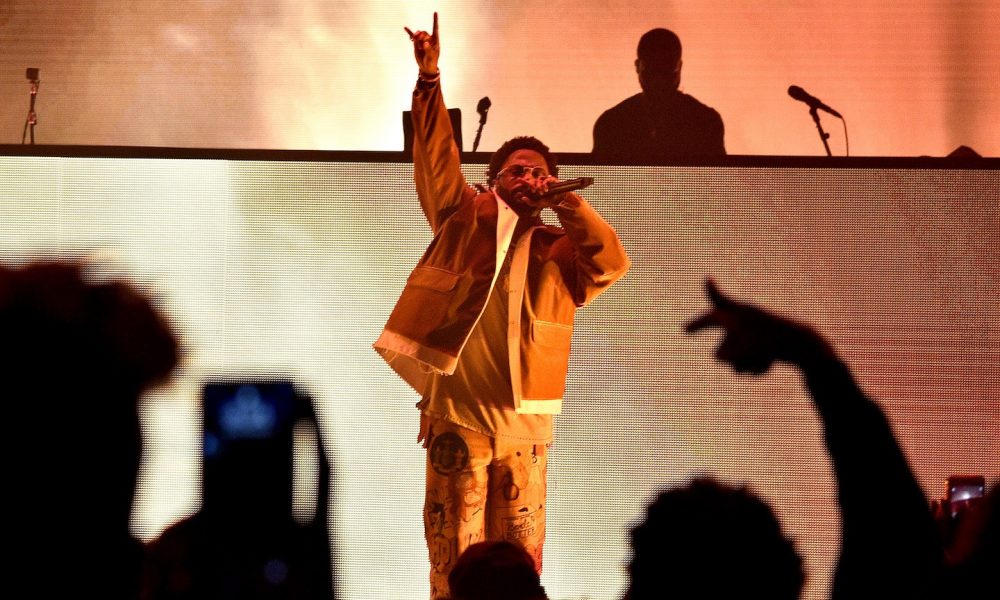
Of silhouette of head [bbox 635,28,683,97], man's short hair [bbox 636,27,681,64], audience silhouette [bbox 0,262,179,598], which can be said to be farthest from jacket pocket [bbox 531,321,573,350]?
audience silhouette [bbox 0,262,179,598]

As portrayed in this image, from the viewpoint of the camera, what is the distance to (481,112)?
3545mm

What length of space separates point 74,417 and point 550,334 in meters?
1.90

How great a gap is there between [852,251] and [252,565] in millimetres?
2818

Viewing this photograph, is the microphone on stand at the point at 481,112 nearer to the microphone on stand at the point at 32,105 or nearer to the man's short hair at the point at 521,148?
the man's short hair at the point at 521,148

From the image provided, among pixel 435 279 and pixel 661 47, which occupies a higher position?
pixel 661 47

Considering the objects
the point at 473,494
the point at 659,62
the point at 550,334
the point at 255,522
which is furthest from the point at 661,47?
the point at 255,522

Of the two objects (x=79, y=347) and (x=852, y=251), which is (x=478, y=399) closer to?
(x=852, y=251)

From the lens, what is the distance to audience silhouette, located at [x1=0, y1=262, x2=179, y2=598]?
798mm

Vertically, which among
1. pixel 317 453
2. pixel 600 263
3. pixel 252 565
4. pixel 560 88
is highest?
pixel 560 88

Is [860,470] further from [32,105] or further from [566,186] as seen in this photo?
[32,105]

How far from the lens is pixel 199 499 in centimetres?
97

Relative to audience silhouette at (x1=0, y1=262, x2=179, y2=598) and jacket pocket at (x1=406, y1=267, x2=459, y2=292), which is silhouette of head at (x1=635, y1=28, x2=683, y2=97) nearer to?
jacket pocket at (x1=406, y1=267, x2=459, y2=292)

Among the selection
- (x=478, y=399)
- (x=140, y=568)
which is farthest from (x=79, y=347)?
(x=478, y=399)

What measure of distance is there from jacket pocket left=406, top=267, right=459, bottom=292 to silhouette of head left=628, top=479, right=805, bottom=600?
159 centimetres
